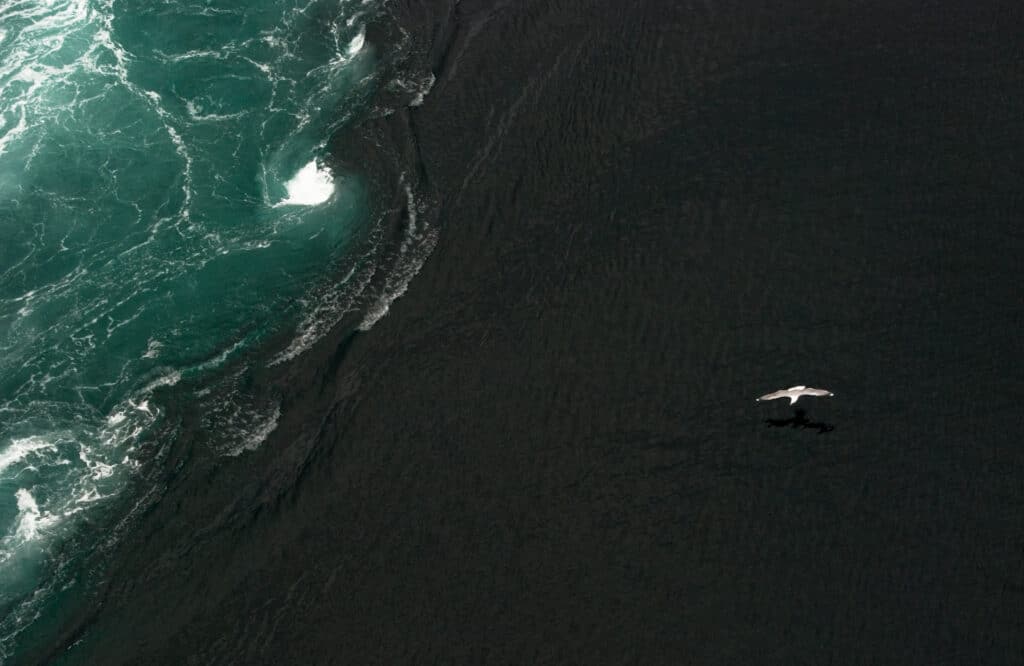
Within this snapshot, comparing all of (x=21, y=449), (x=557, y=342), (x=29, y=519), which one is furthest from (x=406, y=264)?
(x=29, y=519)

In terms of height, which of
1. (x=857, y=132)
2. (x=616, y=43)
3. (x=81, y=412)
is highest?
(x=616, y=43)

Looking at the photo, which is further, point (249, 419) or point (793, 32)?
point (793, 32)

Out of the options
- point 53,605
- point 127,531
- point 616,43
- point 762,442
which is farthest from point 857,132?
point 53,605

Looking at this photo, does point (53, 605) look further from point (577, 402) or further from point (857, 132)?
point (857, 132)

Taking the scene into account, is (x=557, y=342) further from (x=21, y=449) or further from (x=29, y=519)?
(x=21, y=449)

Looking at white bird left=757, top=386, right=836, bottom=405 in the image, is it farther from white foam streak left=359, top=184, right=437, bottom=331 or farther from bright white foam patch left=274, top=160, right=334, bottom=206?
bright white foam patch left=274, top=160, right=334, bottom=206

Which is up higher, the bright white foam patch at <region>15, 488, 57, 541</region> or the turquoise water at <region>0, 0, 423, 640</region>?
the turquoise water at <region>0, 0, 423, 640</region>

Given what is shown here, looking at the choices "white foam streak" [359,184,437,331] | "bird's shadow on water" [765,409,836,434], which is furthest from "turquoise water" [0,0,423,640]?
"bird's shadow on water" [765,409,836,434]
